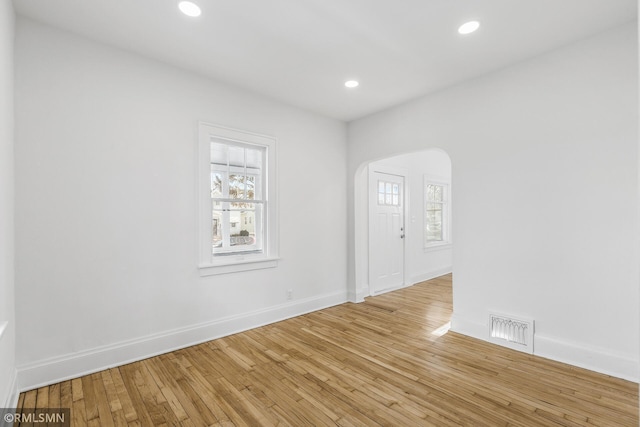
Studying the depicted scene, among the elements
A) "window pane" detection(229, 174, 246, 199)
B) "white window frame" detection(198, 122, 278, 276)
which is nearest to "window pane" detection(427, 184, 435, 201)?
"white window frame" detection(198, 122, 278, 276)

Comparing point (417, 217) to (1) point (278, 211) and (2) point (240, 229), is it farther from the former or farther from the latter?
(2) point (240, 229)

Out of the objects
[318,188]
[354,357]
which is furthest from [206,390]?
[318,188]

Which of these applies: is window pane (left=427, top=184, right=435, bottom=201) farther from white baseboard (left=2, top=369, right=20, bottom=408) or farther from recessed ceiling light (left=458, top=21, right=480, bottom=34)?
white baseboard (left=2, top=369, right=20, bottom=408)

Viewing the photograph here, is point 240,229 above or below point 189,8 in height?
below

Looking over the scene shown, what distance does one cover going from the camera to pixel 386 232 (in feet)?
17.7

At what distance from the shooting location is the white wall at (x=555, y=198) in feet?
8.13

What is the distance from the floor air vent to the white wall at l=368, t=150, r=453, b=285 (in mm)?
2598

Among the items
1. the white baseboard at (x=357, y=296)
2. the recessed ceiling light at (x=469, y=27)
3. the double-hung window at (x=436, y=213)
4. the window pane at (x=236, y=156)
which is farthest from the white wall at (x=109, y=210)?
the double-hung window at (x=436, y=213)

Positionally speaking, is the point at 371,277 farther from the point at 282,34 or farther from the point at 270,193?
the point at 282,34

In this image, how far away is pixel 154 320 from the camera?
2.93 metres

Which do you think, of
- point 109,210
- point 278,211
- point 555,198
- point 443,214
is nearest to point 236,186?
point 278,211

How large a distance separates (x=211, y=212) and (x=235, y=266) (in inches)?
27.0

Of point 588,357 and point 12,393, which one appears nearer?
point 12,393

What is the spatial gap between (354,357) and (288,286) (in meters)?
1.45
